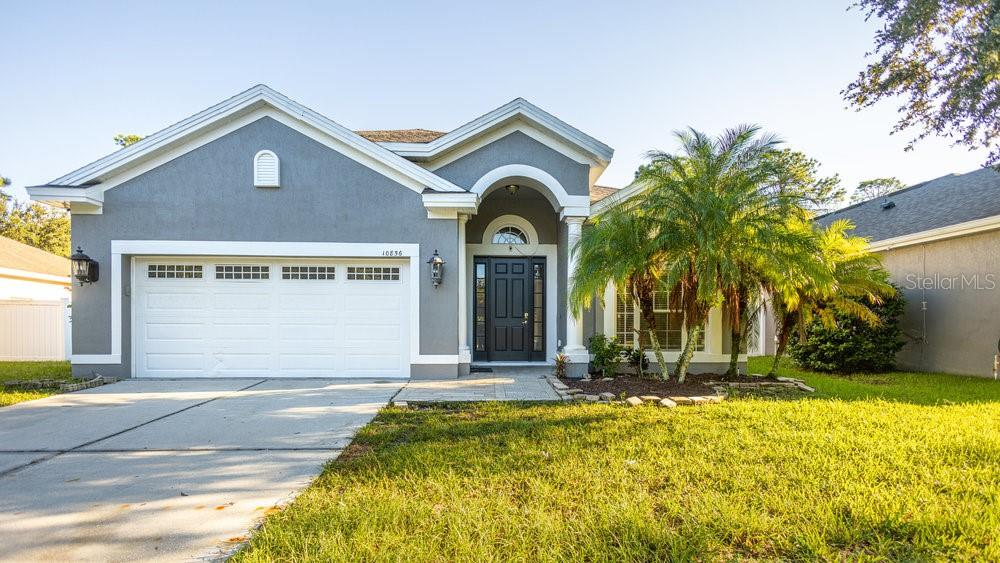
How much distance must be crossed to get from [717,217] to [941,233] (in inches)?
318

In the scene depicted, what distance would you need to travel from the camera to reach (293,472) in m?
4.00

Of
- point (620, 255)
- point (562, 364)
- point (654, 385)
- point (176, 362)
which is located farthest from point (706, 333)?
point (176, 362)

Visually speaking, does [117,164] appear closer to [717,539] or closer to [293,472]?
[293,472]

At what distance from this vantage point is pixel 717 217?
6.57m

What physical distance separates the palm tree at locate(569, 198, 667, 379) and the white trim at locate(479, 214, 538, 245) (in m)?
3.26

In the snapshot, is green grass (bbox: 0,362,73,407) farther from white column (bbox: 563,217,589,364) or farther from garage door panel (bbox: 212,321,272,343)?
white column (bbox: 563,217,589,364)

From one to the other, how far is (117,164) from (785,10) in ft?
43.2

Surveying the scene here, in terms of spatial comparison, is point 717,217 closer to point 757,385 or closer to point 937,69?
point 757,385

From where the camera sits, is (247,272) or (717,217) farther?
(247,272)

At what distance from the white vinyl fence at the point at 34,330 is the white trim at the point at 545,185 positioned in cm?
1178

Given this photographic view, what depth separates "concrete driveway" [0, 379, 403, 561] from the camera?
2939mm

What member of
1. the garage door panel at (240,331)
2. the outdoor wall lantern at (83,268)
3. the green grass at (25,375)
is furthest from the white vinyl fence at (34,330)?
the garage door panel at (240,331)

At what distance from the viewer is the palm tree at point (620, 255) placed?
7.04m

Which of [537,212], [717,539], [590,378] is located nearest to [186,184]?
[537,212]
